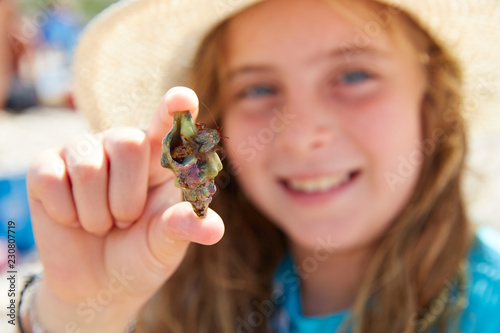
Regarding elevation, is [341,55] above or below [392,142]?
above

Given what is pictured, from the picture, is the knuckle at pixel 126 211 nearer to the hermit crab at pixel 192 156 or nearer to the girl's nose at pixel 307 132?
the hermit crab at pixel 192 156

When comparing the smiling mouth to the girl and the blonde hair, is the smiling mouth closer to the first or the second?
the girl

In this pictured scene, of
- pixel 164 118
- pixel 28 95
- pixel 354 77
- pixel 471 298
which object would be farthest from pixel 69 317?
pixel 28 95

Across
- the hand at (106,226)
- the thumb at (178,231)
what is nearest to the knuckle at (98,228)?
the hand at (106,226)

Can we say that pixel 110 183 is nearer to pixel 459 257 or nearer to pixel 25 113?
pixel 459 257

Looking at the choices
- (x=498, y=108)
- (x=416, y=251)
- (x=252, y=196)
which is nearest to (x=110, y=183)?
(x=252, y=196)

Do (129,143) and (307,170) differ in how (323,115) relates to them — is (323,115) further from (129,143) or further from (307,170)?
(129,143)
